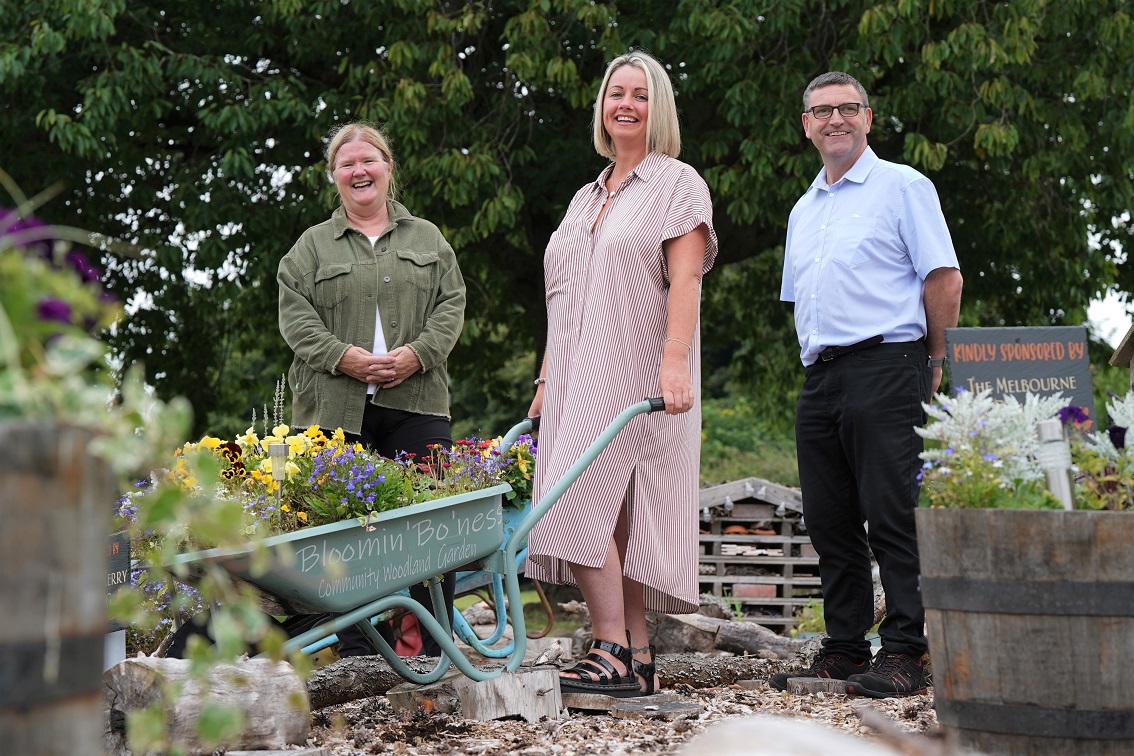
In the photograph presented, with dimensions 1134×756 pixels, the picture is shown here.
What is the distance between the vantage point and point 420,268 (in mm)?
4500

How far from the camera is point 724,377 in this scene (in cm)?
2434

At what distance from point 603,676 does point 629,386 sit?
2.86 feet

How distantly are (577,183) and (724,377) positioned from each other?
15625 mm

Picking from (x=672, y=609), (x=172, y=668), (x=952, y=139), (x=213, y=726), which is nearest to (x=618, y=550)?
(x=672, y=609)

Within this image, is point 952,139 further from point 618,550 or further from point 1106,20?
point 618,550

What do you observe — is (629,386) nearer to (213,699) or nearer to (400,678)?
(400,678)

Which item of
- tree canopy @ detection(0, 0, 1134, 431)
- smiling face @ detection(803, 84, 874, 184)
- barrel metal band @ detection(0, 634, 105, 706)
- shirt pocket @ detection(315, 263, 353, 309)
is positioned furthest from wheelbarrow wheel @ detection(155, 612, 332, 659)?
tree canopy @ detection(0, 0, 1134, 431)

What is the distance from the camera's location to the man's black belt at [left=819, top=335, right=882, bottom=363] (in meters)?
3.83

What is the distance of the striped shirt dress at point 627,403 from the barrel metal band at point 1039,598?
1.40 m

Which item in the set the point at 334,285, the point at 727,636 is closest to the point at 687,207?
the point at 334,285

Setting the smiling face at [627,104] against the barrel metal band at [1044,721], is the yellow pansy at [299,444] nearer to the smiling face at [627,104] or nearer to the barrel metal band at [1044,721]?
the smiling face at [627,104]

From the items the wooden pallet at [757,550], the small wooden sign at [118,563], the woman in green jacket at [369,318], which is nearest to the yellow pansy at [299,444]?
the woman in green jacket at [369,318]

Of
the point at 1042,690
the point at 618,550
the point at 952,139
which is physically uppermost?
the point at 952,139

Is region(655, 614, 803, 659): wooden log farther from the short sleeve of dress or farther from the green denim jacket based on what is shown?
the short sleeve of dress
